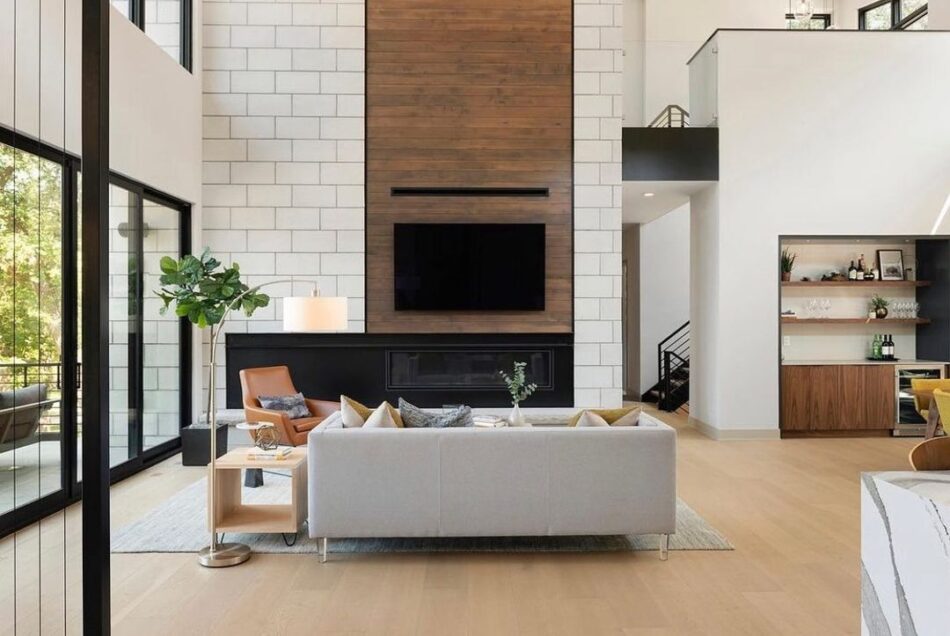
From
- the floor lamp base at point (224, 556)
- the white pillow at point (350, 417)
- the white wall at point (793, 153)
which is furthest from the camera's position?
the white wall at point (793, 153)

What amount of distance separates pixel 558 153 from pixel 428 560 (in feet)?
16.2

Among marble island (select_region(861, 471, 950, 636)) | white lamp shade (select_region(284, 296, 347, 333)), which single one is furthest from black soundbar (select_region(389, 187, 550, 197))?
marble island (select_region(861, 471, 950, 636))

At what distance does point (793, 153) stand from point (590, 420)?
5.23 meters

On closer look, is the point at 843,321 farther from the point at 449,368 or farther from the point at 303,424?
the point at 303,424

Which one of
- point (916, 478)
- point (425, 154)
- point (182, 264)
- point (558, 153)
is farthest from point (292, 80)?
point (916, 478)

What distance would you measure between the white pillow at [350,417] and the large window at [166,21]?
420 centimetres

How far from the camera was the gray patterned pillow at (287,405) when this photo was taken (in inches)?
248

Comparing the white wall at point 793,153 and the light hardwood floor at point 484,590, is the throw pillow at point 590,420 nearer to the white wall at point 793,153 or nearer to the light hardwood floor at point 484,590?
the light hardwood floor at point 484,590

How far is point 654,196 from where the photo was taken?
28.2 feet

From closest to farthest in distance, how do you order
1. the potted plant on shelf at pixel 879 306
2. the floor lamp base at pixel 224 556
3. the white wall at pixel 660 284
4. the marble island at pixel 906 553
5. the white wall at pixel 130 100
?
the marble island at pixel 906 553 → the white wall at pixel 130 100 → the floor lamp base at pixel 224 556 → the potted plant on shelf at pixel 879 306 → the white wall at pixel 660 284

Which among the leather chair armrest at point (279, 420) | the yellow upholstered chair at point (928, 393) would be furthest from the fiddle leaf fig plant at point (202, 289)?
the yellow upholstered chair at point (928, 393)

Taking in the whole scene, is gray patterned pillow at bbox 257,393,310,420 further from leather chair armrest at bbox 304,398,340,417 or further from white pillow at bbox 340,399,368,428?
white pillow at bbox 340,399,368,428

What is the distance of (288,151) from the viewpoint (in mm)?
7461

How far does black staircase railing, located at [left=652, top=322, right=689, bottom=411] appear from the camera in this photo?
10.1 meters
